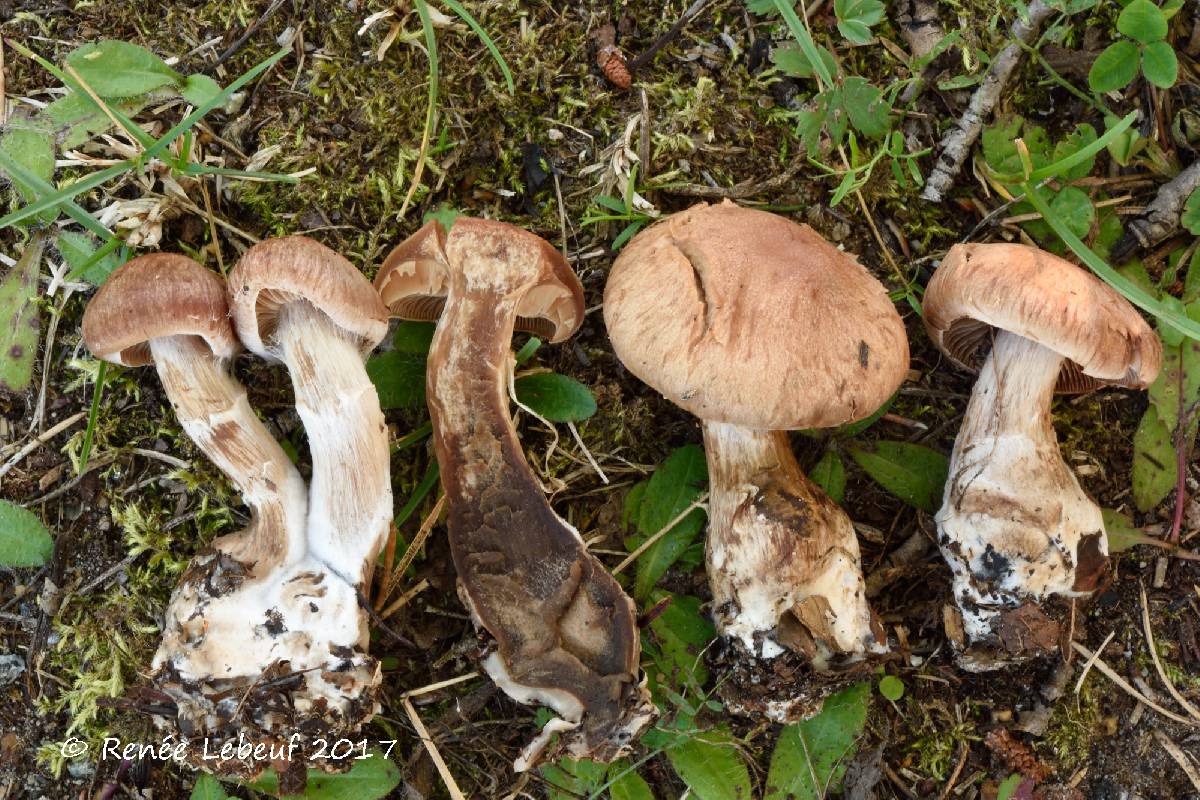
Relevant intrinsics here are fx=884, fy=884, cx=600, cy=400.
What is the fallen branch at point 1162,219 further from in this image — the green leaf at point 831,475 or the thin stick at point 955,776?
the thin stick at point 955,776

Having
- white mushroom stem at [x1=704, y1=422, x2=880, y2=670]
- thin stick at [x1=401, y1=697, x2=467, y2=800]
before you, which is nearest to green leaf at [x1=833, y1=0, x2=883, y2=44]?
white mushroom stem at [x1=704, y1=422, x2=880, y2=670]

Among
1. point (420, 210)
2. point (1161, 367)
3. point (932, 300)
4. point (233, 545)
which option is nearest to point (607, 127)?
point (420, 210)

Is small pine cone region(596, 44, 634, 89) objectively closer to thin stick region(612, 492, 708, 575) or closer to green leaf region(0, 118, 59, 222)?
thin stick region(612, 492, 708, 575)

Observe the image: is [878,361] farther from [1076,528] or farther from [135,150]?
[135,150]

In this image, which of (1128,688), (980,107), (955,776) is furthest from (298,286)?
(1128,688)

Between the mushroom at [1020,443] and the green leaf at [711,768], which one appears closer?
the mushroom at [1020,443]

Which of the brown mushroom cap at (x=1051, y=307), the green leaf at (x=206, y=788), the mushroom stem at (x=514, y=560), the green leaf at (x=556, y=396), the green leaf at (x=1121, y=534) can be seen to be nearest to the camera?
the brown mushroom cap at (x=1051, y=307)

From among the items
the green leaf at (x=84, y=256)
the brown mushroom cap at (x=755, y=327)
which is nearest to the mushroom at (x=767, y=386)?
the brown mushroom cap at (x=755, y=327)
